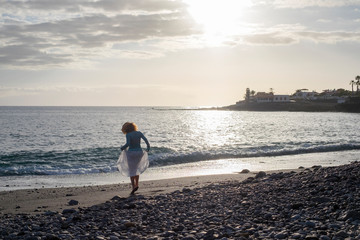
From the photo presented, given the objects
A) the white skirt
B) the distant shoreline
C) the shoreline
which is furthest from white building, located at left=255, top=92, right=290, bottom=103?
the white skirt

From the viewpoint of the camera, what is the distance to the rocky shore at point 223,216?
22.8 feet

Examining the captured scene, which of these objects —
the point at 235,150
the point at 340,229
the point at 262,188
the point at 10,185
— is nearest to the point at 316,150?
the point at 235,150

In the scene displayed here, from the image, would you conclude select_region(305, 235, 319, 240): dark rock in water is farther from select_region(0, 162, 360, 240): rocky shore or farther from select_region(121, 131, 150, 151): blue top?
select_region(121, 131, 150, 151): blue top

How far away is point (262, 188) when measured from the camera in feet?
35.3

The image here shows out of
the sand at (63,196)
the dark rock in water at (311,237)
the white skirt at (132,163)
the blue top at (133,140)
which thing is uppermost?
the blue top at (133,140)

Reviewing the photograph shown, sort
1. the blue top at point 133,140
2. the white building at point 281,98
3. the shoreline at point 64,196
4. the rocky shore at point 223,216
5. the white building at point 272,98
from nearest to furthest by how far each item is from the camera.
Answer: the rocky shore at point 223,216
the shoreline at point 64,196
the blue top at point 133,140
the white building at point 281,98
the white building at point 272,98

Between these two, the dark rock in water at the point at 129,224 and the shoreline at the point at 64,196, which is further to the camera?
the shoreline at the point at 64,196

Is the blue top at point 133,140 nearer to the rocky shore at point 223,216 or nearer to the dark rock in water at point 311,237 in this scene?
the rocky shore at point 223,216

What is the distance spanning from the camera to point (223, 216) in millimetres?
8180

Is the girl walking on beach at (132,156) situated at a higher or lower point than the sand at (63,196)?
higher

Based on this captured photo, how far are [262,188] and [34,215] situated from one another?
6.23m

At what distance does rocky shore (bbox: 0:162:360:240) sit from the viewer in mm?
6941

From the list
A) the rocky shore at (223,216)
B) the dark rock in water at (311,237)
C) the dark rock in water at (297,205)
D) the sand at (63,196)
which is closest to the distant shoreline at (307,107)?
the sand at (63,196)

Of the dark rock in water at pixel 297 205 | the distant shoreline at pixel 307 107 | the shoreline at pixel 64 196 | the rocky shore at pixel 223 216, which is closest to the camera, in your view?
the rocky shore at pixel 223 216
